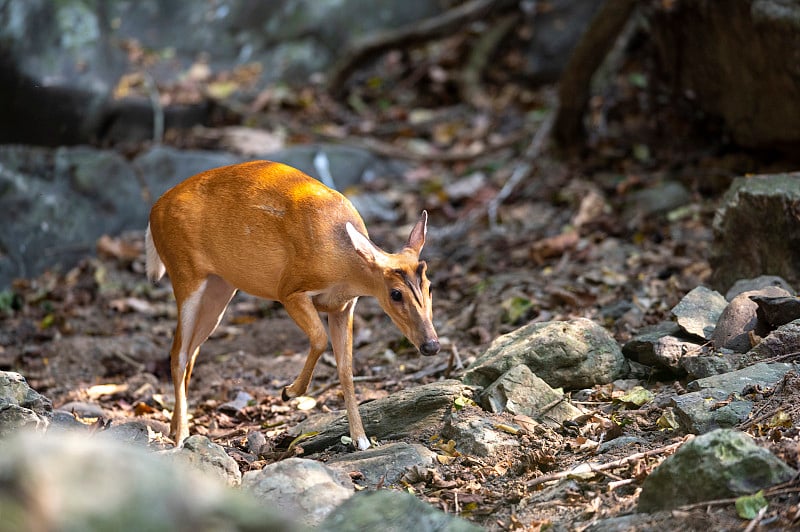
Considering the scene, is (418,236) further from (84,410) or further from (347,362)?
(84,410)

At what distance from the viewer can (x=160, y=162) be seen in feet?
33.4

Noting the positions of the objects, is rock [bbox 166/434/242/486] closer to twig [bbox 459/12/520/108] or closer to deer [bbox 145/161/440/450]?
deer [bbox 145/161/440/450]

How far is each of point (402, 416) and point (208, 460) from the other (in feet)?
4.06

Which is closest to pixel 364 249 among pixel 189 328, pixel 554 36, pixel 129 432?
pixel 189 328

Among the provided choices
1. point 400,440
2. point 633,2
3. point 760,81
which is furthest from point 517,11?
point 400,440

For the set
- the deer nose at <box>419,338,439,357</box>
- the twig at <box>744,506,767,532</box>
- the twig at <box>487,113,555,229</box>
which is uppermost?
the twig at <box>744,506,767,532</box>

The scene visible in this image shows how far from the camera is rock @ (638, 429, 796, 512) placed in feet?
11.5

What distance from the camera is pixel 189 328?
582 cm

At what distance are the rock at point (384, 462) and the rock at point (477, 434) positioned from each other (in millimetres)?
179

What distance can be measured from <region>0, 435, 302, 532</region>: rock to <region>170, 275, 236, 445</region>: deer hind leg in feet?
10.6

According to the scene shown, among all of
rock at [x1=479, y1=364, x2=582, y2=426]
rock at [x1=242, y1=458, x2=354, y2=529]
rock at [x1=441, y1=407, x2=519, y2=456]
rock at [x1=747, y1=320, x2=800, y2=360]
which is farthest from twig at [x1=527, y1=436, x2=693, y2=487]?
rock at [x1=747, y1=320, x2=800, y2=360]

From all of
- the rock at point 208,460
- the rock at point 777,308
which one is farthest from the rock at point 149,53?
the rock at point 777,308

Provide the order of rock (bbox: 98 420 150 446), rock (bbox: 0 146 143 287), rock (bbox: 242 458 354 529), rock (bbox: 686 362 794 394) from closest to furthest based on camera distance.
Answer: rock (bbox: 242 458 354 529) → rock (bbox: 686 362 794 394) → rock (bbox: 98 420 150 446) → rock (bbox: 0 146 143 287)

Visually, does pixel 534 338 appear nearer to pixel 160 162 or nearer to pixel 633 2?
pixel 633 2
